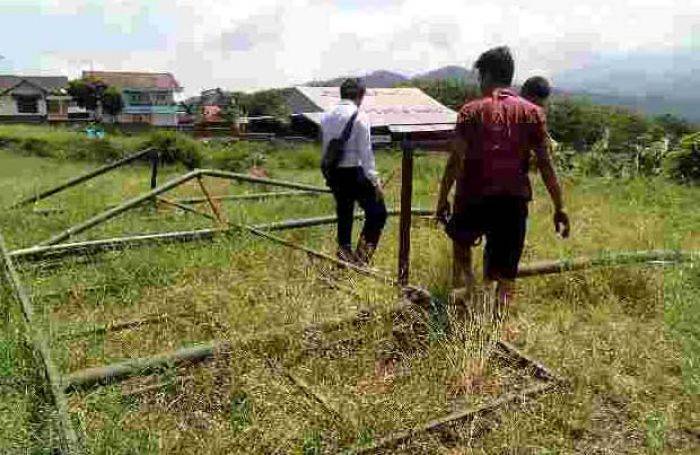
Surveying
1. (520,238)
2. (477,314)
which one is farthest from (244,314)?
(520,238)

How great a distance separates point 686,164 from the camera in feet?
44.9

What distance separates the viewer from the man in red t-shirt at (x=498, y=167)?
403 centimetres

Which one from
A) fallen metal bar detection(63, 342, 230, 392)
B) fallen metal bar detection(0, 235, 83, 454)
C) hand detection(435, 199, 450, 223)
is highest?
hand detection(435, 199, 450, 223)

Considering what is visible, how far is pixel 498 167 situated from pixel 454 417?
1.50 m

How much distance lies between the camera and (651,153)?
1461 centimetres

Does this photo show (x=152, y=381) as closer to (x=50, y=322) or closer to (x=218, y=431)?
(x=218, y=431)

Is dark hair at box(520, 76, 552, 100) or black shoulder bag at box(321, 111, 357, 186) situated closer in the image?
black shoulder bag at box(321, 111, 357, 186)

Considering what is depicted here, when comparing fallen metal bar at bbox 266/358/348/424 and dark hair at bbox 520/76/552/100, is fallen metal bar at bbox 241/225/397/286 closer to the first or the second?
fallen metal bar at bbox 266/358/348/424

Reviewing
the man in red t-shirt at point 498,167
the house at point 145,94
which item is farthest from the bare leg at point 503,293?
the house at point 145,94

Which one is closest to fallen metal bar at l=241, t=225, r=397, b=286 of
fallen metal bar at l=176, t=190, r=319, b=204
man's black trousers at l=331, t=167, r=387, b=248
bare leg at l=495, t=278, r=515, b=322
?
man's black trousers at l=331, t=167, r=387, b=248

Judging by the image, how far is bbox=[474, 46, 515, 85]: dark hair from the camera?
4125 mm

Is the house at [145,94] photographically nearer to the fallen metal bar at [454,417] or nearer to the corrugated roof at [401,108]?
the corrugated roof at [401,108]

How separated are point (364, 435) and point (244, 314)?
5.16ft

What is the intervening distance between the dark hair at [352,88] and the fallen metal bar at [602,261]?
1836 mm
